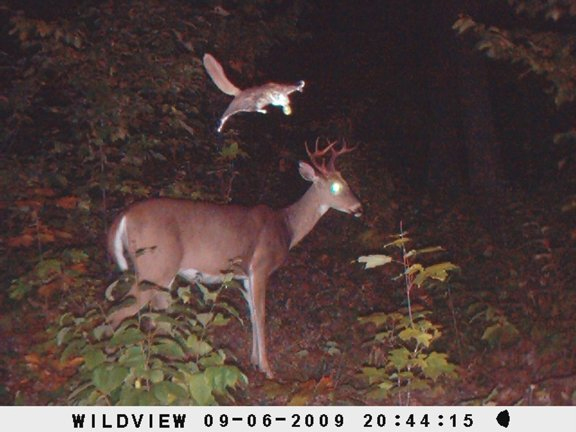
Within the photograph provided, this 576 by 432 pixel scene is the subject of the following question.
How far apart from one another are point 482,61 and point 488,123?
3.68 feet

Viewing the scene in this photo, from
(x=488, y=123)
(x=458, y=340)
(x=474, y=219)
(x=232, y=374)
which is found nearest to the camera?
(x=232, y=374)

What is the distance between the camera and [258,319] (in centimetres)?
645

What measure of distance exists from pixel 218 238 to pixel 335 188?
135cm

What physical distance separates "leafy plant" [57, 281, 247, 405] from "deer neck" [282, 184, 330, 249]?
3.09 metres

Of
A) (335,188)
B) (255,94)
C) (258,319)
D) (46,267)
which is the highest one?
(255,94)

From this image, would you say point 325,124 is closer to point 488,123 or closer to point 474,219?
point 474,219

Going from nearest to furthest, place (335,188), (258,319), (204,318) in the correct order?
(204,318) < (258,319) < (335,188)

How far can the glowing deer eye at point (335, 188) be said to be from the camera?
7.38 metres

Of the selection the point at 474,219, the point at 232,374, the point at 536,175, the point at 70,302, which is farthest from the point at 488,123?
the point at 232,374

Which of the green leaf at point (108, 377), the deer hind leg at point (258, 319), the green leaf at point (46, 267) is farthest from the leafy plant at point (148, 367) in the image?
the deer hind leg at point (258, 319)

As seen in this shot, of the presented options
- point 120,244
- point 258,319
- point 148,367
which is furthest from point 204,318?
point 258,319

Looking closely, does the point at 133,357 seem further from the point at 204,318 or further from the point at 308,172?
the point at 308,172

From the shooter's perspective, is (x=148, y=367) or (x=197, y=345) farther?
(x=197, y=345)

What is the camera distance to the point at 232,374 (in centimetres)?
383
